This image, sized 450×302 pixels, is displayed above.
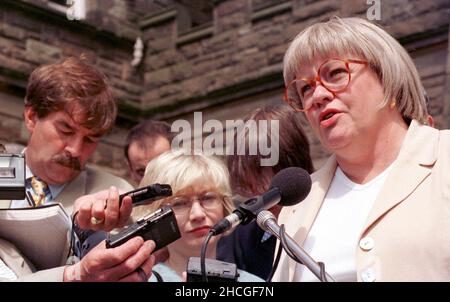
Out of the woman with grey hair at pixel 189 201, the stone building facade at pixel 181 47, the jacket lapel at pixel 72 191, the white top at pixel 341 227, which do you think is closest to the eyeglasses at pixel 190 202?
the woman with grey hair at pixel 189 201

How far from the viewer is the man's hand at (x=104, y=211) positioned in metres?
2.49

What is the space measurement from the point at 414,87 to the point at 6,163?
1218 millimetres

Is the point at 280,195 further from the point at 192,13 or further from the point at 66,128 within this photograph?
the point at 192,13

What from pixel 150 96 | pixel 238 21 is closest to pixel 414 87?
pixel 238 21

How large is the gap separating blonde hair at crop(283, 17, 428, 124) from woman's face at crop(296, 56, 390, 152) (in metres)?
0.03

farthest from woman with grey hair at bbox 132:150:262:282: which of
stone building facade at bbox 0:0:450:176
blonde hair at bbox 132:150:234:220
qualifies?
stone building facade at bbox 0:0:450:176

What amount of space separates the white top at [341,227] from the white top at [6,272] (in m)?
0.80

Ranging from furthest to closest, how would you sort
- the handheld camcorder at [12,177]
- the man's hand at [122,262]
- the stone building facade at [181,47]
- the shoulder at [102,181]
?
the stone building facade at [181,47] → the shoulder at [102,181] → the handheld camcorder at [12,177] → the man's hand at [122,262]

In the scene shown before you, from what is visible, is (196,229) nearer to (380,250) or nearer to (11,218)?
(11,218)

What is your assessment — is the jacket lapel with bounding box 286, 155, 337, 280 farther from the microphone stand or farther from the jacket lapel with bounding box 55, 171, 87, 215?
the jacket lapel with bounding box 55, 171, 87, 215

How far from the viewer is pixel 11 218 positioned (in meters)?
2.63

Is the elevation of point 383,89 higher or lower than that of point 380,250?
higher

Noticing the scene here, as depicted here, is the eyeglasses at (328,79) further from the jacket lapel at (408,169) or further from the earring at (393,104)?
the jacket lapel at (408,169)

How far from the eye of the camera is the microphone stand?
80.0 inches
